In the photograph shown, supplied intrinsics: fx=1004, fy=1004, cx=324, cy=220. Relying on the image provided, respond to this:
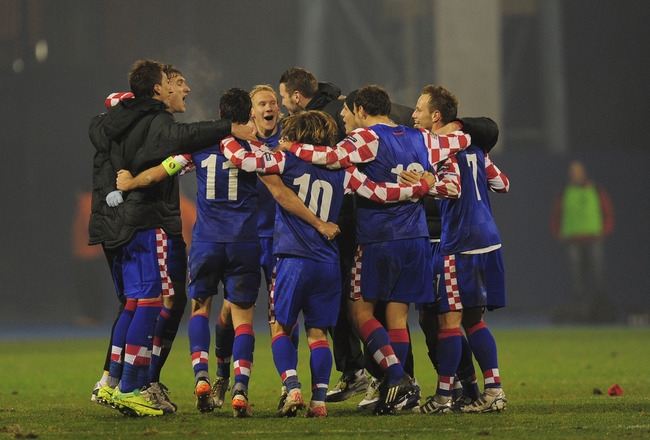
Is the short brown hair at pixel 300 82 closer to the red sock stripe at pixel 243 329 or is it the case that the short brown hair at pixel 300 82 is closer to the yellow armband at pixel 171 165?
the yellow armband at pixel 171 165

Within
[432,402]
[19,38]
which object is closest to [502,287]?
[432,402]

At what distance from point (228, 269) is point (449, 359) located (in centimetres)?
150

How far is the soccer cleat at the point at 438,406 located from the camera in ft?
20.7

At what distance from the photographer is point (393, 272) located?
244 inches

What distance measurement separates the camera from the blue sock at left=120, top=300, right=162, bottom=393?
6.05m

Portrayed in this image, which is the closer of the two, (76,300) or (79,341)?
(79,341)

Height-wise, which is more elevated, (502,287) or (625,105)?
(625,105)

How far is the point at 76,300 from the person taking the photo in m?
18.5

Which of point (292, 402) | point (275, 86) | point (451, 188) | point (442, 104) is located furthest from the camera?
point (275, 86)

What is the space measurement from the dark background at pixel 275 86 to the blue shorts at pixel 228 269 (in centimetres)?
1150

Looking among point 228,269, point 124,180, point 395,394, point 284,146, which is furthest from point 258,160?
point 395,394

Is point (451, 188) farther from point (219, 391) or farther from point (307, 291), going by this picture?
point (219, 391)

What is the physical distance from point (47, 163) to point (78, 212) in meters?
1.19

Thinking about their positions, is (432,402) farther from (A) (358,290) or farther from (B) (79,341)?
(B) (79,341)
